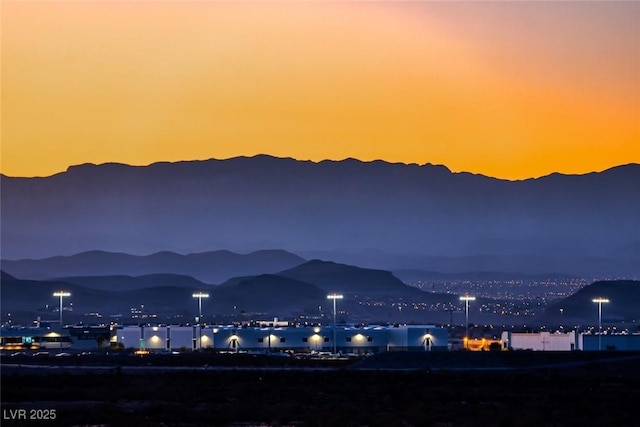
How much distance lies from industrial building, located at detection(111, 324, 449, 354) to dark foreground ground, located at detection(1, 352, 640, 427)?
1001 inches

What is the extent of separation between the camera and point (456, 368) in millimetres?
90312

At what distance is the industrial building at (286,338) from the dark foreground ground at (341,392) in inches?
1001

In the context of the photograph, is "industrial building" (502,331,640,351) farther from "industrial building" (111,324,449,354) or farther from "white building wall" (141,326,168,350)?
"white building wall" (141,326,168,350)

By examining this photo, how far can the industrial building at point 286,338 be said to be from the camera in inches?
4838

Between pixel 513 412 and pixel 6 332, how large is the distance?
92.7m

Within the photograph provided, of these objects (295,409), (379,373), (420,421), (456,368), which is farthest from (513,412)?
(456,368)

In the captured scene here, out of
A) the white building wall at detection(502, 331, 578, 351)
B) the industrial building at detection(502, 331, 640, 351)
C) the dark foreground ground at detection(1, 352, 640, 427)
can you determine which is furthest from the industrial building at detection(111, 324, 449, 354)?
the dark foreground ground at detection(1, 352, 640, 427)

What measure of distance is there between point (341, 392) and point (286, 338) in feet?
194

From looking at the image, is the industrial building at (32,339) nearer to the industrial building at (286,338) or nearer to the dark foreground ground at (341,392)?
the industrial building at (286,338)

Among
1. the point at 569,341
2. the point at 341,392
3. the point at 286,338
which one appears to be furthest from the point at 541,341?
the point at 341,392

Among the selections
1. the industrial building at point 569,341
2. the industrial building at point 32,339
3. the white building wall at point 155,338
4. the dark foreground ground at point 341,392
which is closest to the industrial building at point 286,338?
the white building wall at point 155,338

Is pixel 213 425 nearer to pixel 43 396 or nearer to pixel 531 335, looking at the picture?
pixel 43 396

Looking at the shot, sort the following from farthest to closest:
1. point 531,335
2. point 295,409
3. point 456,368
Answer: point 531,335 < point 456,368 < point 295,409

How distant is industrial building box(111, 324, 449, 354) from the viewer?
123m
